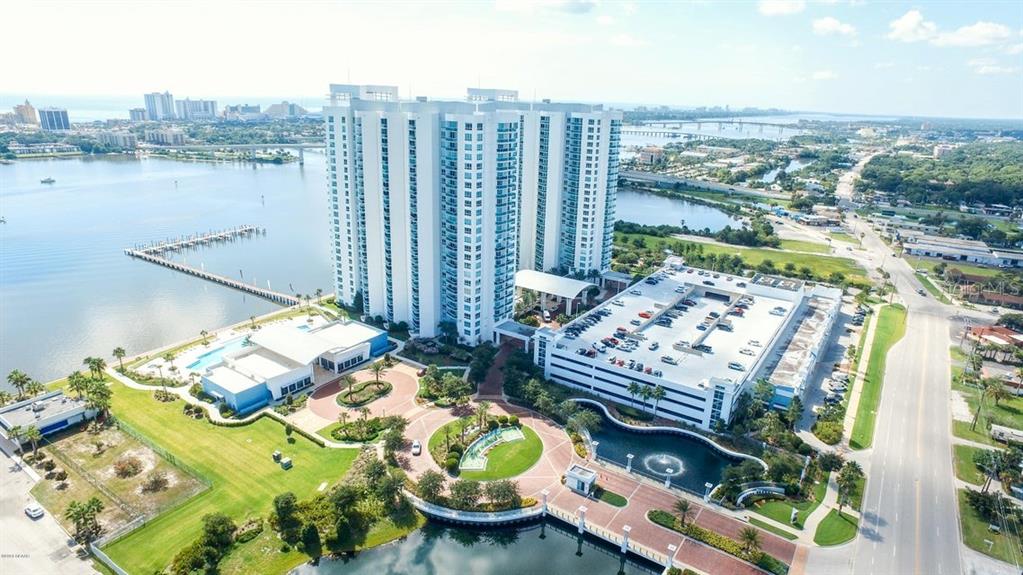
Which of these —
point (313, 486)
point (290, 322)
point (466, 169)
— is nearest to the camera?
point (313, 486)

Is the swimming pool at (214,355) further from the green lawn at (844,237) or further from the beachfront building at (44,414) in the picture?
the green lawn at (844,237)

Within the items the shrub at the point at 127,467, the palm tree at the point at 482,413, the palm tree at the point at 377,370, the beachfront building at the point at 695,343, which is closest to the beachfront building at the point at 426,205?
the palm tree at the point at 377,370

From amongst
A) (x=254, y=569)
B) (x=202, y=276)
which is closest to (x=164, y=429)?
(x=254, y=569)

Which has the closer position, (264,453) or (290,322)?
(264,453)

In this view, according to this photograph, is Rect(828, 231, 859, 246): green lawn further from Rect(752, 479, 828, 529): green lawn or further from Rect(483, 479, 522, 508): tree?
Rect(483, 479, 522, 508): tree

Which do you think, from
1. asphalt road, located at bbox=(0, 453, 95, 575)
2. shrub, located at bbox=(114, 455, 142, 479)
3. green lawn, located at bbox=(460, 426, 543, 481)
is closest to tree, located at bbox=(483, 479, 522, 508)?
green lawn, located at bbox=(460, 426, 543, 481)

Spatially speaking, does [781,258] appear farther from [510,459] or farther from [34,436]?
[34,436]

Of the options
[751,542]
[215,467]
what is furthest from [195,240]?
[751,542]

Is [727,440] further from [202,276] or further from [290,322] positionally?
[202,276]
